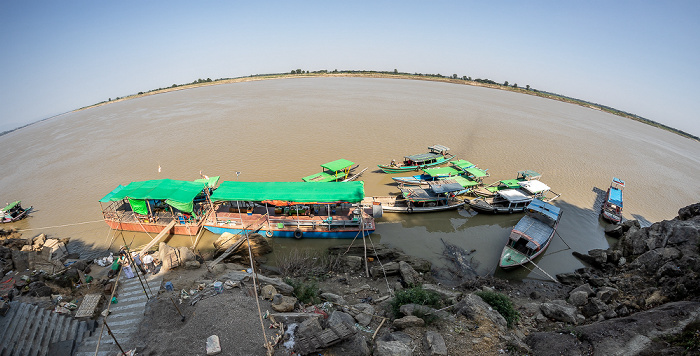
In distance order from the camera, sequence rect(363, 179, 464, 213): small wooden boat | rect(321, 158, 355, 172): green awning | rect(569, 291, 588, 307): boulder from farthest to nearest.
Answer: rect(321, 158, 355, 172): green awning → rect(363, 179, 464, 213): small wooden boat → rect(569, 291, 588, 307): boulder

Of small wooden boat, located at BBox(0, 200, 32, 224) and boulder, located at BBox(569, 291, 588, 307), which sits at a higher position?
small wooden boat, located at BBox(0, 200, 32, 224)

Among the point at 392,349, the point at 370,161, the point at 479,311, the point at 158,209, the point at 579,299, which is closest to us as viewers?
the point at 392,349

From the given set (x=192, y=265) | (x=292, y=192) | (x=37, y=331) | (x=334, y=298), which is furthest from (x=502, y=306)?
(x=37, y=331)

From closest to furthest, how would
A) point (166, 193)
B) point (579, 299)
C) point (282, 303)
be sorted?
point (282, 303), point (579, 299), point (166, 193)

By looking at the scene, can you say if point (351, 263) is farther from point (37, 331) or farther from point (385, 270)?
point (37, 331)

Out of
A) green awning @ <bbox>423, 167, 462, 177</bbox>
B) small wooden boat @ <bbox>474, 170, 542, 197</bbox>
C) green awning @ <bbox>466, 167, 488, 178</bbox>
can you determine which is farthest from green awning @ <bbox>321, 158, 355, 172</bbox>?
small wooden boat @ <bbox>474, 170, 542, 197</bbox>

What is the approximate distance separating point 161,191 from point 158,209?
2168mm

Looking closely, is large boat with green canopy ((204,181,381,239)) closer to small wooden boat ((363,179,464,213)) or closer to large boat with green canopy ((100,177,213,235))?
large boat with green canopy ((100,177,213,235))

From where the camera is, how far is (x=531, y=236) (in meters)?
15.0

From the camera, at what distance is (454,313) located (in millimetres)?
9031

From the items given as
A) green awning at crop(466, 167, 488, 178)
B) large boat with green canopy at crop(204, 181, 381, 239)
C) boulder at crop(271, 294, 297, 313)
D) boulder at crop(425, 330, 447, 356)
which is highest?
green awning at crop(466, 167, 488, 178)

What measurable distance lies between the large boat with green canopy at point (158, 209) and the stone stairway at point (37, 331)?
7.42 m

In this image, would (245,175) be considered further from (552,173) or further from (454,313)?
(552,173)

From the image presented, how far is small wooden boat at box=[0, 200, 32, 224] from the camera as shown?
18.3 metres
